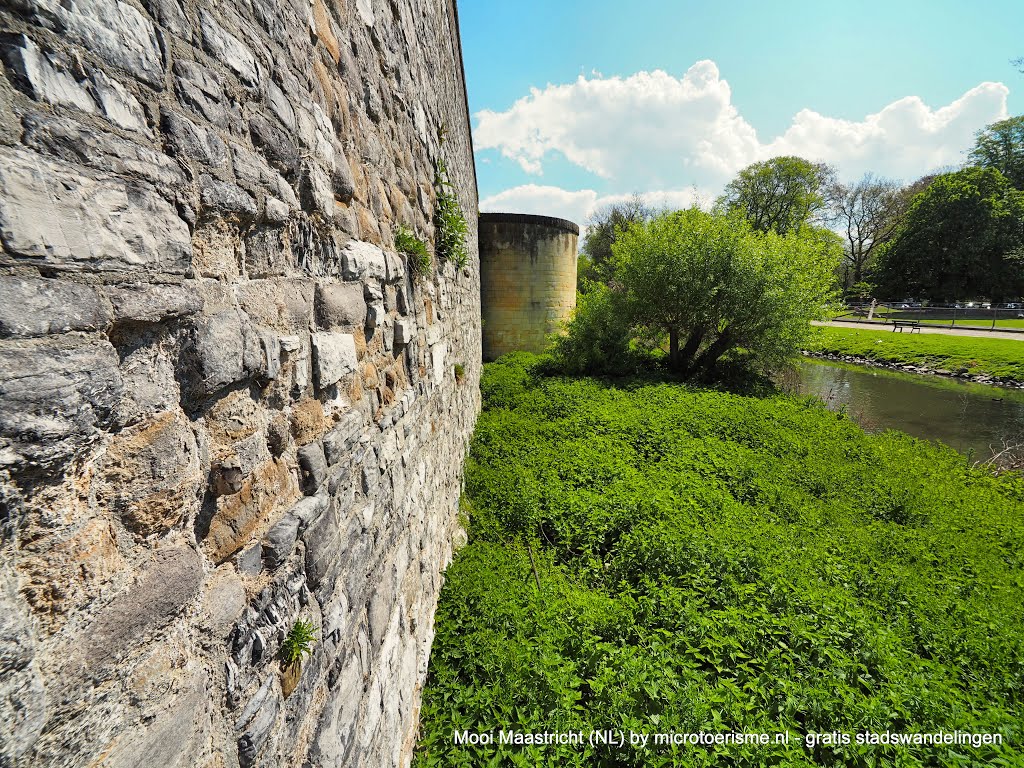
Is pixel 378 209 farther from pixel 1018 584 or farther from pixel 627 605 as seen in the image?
pixel 1018 584

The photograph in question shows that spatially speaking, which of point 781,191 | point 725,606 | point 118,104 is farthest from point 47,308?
point 781,191

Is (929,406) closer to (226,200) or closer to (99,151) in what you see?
(226,200)

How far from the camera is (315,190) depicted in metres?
1.54

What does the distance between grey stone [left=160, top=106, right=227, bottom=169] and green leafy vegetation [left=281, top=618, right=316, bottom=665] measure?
1296 millimetres

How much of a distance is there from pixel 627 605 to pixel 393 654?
2.13 metres

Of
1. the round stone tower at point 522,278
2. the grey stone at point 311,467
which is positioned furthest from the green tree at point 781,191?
the grey stone at point 311,467

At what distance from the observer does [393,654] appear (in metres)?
2.20

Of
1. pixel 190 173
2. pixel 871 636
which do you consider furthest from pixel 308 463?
pixel 871 636

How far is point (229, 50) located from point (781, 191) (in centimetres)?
3719

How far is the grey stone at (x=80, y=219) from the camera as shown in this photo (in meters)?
0.65

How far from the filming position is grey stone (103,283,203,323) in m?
0.80

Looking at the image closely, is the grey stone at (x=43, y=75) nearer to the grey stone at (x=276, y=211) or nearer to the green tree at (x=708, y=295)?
the grey stone at (x=276, y=211)

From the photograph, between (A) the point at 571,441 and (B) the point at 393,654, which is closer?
(B) the point at 393,654

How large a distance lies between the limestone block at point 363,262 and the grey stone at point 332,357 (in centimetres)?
29
